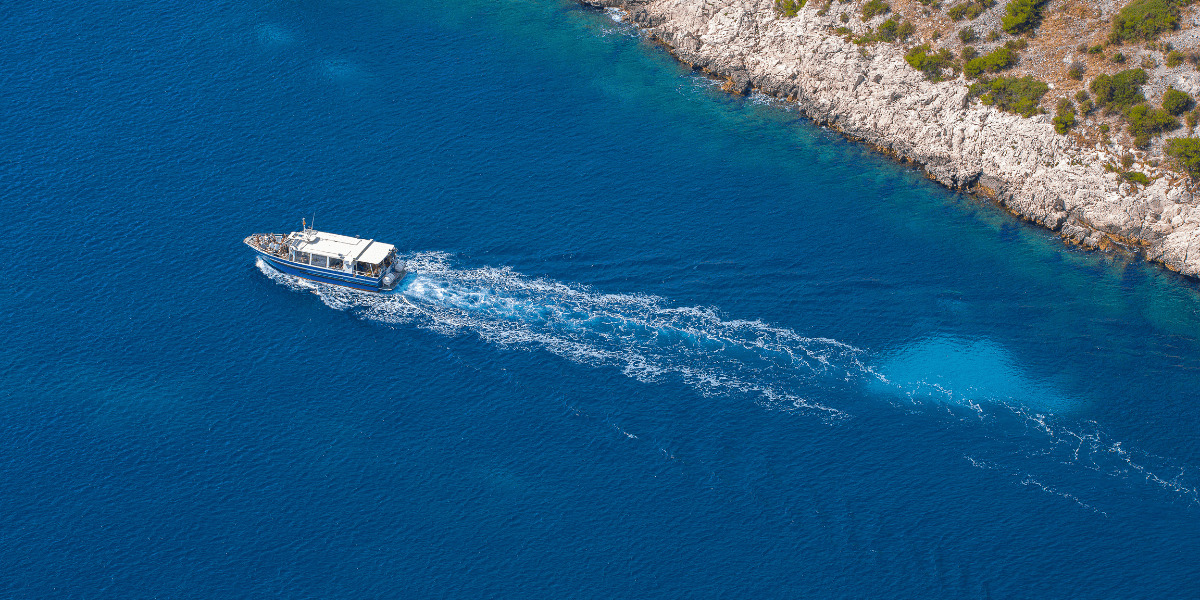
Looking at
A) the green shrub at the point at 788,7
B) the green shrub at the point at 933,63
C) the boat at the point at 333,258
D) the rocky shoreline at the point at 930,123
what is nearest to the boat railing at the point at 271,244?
the boat at the point at 333,258

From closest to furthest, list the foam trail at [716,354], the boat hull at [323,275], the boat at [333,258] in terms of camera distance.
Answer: the foam trail at [716,354], the boat at [333,258], the boat hull at [323,275]

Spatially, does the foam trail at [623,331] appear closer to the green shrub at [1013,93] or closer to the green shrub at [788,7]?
the green shrub at [1013,93]

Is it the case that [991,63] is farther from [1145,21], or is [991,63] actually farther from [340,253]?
[340,253]

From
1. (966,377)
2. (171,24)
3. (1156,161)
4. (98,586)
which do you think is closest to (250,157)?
(171,24)

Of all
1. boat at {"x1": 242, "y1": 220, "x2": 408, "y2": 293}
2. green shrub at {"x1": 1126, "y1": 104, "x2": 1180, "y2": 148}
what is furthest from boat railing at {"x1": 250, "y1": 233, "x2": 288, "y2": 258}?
green shrub at {"x1": 1126, "y1": 104, "x2": 1180, "y2": 148}

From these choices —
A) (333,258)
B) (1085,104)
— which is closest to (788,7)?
(1085,104)

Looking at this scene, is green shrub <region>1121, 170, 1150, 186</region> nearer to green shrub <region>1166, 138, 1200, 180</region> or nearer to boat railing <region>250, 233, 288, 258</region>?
green shrub <region>1166, 138, 1200, 180</region>

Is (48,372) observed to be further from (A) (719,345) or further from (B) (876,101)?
(B) (876,101)
